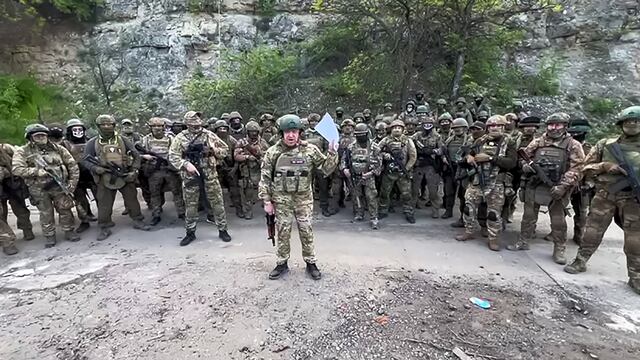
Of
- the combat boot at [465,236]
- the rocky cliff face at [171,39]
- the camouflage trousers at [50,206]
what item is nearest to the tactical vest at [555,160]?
the combat boot at [465,236]

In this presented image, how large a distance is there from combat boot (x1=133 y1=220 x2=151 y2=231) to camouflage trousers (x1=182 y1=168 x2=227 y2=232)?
124cm

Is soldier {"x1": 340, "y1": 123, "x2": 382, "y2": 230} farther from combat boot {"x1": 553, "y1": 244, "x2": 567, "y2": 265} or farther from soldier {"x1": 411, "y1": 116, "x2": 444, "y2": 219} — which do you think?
combat boot {"x1": 553, "y1": 244, "x2": 567, "y2": 265}

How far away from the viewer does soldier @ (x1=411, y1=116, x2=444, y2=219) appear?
748 cm

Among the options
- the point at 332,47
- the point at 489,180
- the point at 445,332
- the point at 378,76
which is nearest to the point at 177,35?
the point at 332,47

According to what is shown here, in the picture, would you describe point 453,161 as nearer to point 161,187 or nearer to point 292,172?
point 292,172

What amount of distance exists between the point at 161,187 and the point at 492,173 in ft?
20.3

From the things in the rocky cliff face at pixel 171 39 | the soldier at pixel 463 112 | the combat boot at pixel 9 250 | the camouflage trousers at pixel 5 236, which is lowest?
the combat boot at pixel 9 250

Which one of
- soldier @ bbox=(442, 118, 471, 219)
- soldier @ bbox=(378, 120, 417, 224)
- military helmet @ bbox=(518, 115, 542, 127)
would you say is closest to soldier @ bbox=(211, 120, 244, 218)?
soldier @ bbox=(378, 120, 417, 224)

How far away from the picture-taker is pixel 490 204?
604cm

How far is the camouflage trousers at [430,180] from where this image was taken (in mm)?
7605

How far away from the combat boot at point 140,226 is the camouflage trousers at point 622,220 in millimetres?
A: 7235

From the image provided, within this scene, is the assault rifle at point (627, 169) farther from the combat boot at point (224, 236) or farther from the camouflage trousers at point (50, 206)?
the camouflage trousers at point (50, 206)

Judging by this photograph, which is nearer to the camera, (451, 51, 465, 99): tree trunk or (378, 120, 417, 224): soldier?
(378, 120, 417, 224): soldier

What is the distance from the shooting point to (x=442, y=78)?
13773 mm
